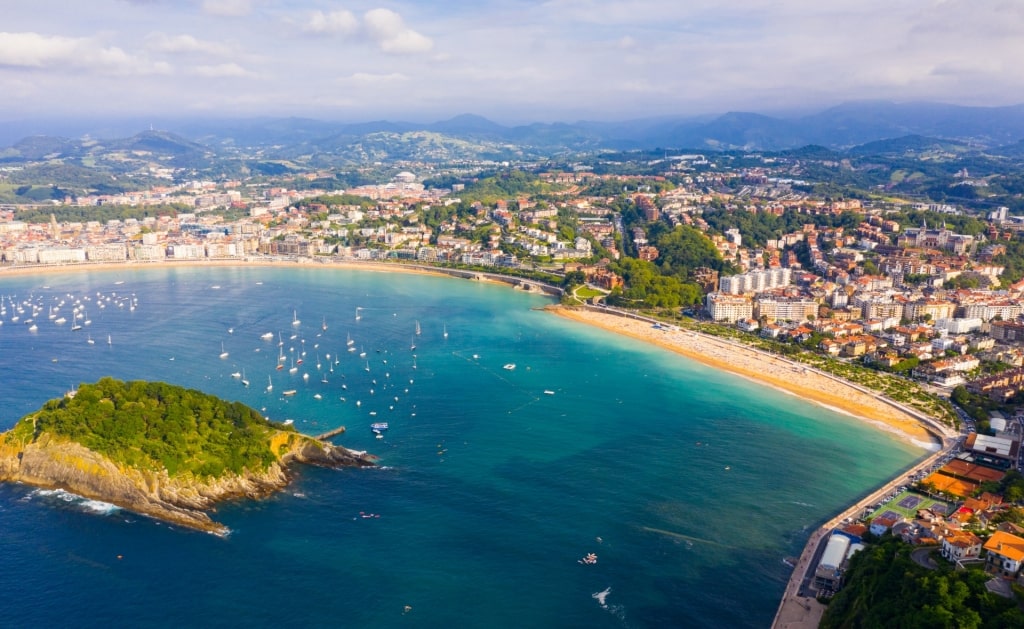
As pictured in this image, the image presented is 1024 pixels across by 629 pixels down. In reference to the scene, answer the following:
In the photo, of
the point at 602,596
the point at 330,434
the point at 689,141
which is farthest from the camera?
the point at 689,141

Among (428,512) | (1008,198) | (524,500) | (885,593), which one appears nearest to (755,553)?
(885,593)

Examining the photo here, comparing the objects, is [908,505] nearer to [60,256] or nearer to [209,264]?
[209,264]

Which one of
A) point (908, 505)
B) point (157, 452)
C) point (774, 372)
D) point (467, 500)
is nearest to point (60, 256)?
point (157, 452)

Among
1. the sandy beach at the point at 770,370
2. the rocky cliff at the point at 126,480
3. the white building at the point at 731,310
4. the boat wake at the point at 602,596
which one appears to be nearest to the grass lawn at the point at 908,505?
the sandy beach at the point at 770,370

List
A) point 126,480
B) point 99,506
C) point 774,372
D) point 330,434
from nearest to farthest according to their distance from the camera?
point 99,506
point 126,480
point 330,434
point 774,372

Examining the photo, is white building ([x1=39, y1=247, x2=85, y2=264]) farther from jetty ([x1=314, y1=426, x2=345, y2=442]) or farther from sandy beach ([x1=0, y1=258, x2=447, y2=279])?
jetty ([x1=314, y1=426, x2=345, y2=442])

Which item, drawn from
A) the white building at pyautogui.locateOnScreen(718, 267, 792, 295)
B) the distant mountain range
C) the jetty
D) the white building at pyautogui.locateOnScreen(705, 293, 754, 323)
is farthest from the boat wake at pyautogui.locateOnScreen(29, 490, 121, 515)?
→ the distant mountain range

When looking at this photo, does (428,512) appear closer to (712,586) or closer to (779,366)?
(712,586)
